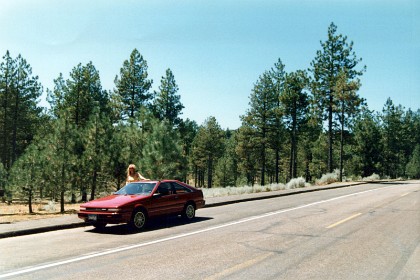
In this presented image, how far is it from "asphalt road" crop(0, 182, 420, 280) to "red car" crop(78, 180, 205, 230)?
44 centimetres

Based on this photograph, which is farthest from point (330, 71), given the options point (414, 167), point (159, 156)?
point (414, 167)

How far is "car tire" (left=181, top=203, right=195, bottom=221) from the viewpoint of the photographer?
11891mm

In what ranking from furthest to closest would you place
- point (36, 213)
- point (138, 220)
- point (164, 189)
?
point (36, 213), point (164, 189), point (138, 220)

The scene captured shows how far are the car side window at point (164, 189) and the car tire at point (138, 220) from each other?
3.24ft

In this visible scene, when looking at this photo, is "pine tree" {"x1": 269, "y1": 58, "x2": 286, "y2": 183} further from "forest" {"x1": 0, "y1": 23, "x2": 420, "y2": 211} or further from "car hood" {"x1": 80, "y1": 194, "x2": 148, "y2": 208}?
"car hood" {"x1": 80, "y1": 194, "x2": 148, "y2": 208}

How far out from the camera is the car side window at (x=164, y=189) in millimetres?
11172

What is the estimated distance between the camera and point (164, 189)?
11.4m

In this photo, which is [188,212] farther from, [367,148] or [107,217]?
[367,148]

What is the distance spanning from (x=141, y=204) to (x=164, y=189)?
1.21 m

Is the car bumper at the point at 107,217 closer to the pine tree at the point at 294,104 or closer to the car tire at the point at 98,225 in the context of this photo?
the car tire at the point at 98,225

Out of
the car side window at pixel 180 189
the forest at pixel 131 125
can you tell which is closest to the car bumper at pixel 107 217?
the car side window at pixel 180 189

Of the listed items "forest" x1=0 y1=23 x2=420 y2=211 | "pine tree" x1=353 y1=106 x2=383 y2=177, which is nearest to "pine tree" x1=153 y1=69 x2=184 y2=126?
"forest" x1=0 y1=23 x2=420 y2=211

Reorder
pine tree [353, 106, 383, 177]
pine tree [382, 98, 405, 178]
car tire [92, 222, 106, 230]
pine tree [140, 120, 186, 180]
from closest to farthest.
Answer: car tire [92, 222, 106, 230] < pine tree [140, 120, 186, 180] < pine tree [353, 106, 383, 177] < pine tree [382, 98, 405, 178]

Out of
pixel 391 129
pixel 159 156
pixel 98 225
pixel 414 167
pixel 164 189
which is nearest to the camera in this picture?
pixel 98 225
